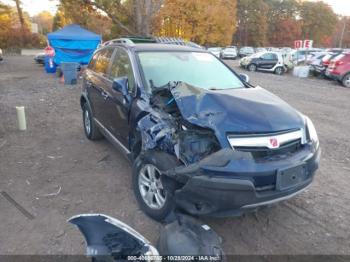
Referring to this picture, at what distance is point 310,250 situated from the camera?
281 cm

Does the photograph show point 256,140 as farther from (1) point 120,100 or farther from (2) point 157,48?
(2) point 157,48

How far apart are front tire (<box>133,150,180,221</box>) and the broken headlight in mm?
112

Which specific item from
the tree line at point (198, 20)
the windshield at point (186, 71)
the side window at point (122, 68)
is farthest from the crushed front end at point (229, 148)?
the tree line at point (198, 20)

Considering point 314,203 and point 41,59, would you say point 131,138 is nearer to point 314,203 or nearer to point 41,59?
point 314,203

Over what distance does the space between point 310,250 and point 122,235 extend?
179cm

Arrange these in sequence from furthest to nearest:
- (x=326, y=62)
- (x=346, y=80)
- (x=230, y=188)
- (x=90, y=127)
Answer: (x=326, y=62) < (x=346, y=80) < (x=90, y=127) < (x=230, y=188)

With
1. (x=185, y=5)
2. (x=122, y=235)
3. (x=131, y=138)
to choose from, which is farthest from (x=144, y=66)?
(x=185, y=5)

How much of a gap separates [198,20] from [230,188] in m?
30.4

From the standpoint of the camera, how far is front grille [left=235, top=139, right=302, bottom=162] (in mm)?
2658

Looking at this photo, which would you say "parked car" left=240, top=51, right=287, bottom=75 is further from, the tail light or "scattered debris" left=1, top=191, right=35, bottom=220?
"scattered debris" left=1, top=191, right=35, bottom=220

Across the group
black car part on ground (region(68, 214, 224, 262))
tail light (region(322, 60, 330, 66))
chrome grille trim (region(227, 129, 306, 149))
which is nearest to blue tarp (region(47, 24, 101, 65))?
tail light (region(322, 60, 330, 66))

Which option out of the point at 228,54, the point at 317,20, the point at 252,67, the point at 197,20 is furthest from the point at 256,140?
the point at 317,20

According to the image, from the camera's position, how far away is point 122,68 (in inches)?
159

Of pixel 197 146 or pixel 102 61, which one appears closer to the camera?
pixel 197 146
